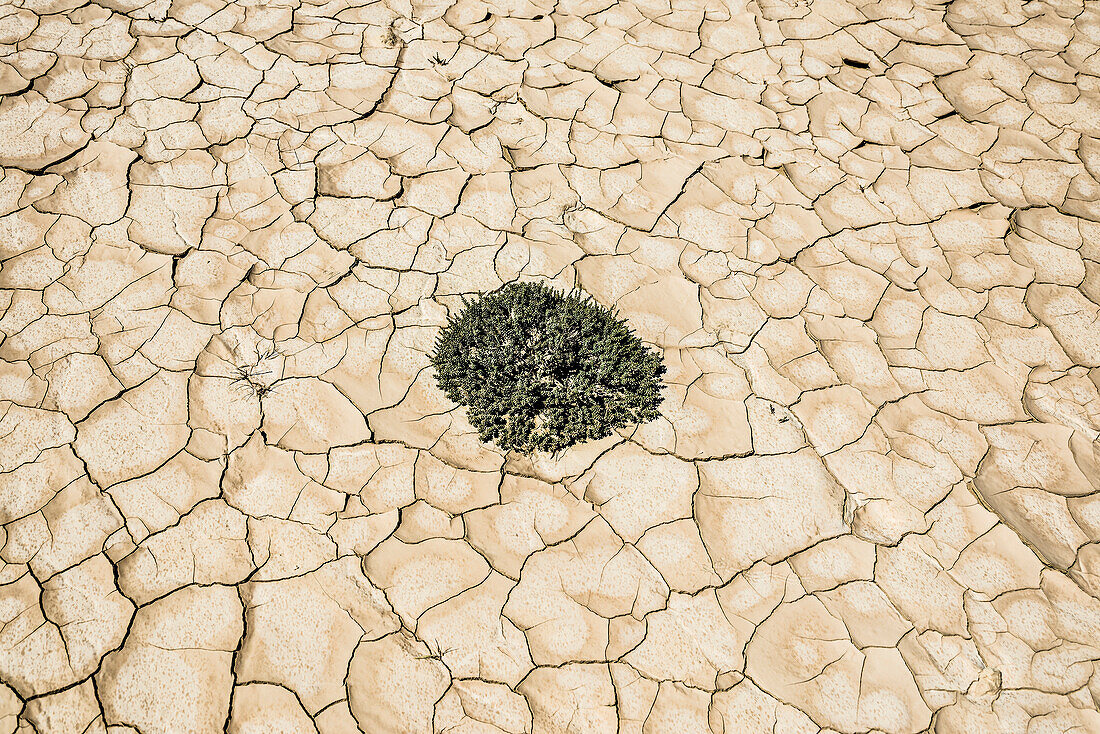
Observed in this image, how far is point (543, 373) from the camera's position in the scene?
3.01 m

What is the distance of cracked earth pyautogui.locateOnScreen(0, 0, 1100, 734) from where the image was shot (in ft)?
7.94

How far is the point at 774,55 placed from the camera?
15.5 ft

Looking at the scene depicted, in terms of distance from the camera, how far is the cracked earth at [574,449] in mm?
2420

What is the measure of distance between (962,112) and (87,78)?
533 cm

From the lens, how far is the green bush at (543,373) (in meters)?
2.95

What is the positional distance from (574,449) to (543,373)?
1.13 ft

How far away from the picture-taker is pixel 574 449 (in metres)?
2.96

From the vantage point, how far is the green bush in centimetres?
295

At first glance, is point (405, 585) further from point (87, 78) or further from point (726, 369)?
point (87, 78)

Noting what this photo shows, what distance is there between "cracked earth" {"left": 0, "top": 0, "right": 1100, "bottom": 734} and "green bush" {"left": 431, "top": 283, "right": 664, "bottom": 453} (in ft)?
0.36

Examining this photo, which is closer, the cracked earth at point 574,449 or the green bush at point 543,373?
the cracked earth at point 574,449

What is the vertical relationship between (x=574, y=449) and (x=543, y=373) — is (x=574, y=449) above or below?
below

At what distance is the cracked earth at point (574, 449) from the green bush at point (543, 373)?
0.11 meters

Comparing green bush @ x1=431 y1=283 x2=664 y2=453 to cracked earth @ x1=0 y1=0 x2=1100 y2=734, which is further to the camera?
green bush @ x1=431 y1=283 x2=664 y2=453
